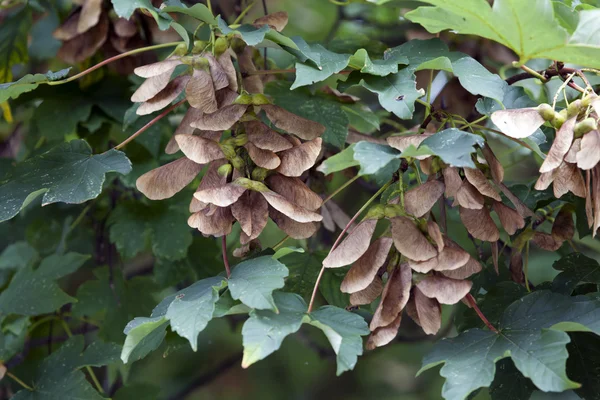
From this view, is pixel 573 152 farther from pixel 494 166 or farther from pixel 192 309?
pixel 192 309

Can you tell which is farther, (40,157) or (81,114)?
(81,114)

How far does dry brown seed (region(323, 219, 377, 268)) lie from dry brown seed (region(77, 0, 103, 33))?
0.65 meters

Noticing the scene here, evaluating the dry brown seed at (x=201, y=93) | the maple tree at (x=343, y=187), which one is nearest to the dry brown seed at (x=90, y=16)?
the maple tree at (x=343, y=187)

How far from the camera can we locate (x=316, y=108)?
93 centimetres

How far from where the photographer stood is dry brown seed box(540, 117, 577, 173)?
24.6 inches

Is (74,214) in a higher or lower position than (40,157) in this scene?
lower

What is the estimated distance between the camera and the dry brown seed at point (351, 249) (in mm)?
663

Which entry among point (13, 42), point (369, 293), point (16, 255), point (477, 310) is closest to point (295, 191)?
point (369, 293)

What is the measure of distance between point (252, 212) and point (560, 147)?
1.07 feet

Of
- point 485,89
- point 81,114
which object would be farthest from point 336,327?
point 81,114

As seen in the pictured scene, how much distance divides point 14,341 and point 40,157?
50 centimetres

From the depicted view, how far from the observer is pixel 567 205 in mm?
854

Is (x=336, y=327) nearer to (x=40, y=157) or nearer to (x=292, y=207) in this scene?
(x=292, y=207)

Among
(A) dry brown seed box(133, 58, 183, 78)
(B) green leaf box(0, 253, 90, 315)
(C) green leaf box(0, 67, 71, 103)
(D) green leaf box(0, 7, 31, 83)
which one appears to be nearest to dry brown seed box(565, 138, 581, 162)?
(A) dry brown seed box(133, 58, 183, 78)
